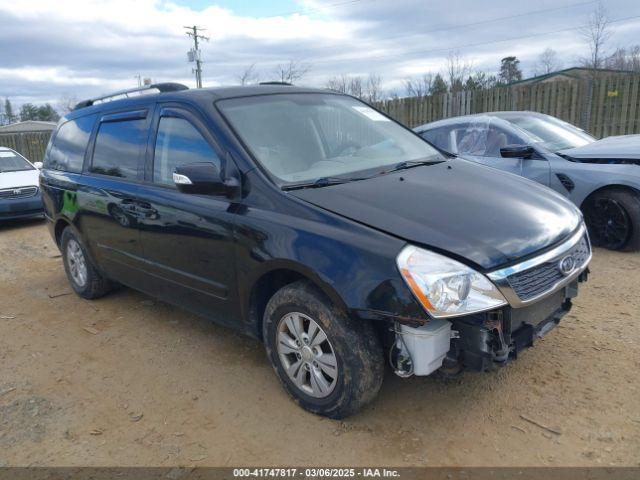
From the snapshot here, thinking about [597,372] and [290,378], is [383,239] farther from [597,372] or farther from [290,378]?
[597,372]

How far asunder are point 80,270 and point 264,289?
2863 mm

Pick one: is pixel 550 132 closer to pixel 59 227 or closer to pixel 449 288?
pixel 449 288

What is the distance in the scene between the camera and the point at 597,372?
10.5ft

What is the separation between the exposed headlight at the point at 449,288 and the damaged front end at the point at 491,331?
6 centimetres

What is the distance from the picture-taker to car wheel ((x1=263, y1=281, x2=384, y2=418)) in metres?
2.68

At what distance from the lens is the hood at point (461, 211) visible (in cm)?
253

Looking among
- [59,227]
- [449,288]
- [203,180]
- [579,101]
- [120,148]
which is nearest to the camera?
[449,288]

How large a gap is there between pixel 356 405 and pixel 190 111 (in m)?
2.16

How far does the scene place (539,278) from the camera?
2617 millimetres

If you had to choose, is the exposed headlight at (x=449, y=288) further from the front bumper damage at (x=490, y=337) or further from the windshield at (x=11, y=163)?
the windshield at (x=11, y=163)

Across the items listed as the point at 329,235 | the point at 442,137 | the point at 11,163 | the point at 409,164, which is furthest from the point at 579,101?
the point at 11,163

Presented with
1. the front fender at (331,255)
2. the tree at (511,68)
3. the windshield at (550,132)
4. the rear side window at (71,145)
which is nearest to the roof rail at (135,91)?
the rear side window at (71,145)

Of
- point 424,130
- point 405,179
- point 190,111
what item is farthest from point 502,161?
point 190,111

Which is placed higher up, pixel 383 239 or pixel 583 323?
pixel 383 239
